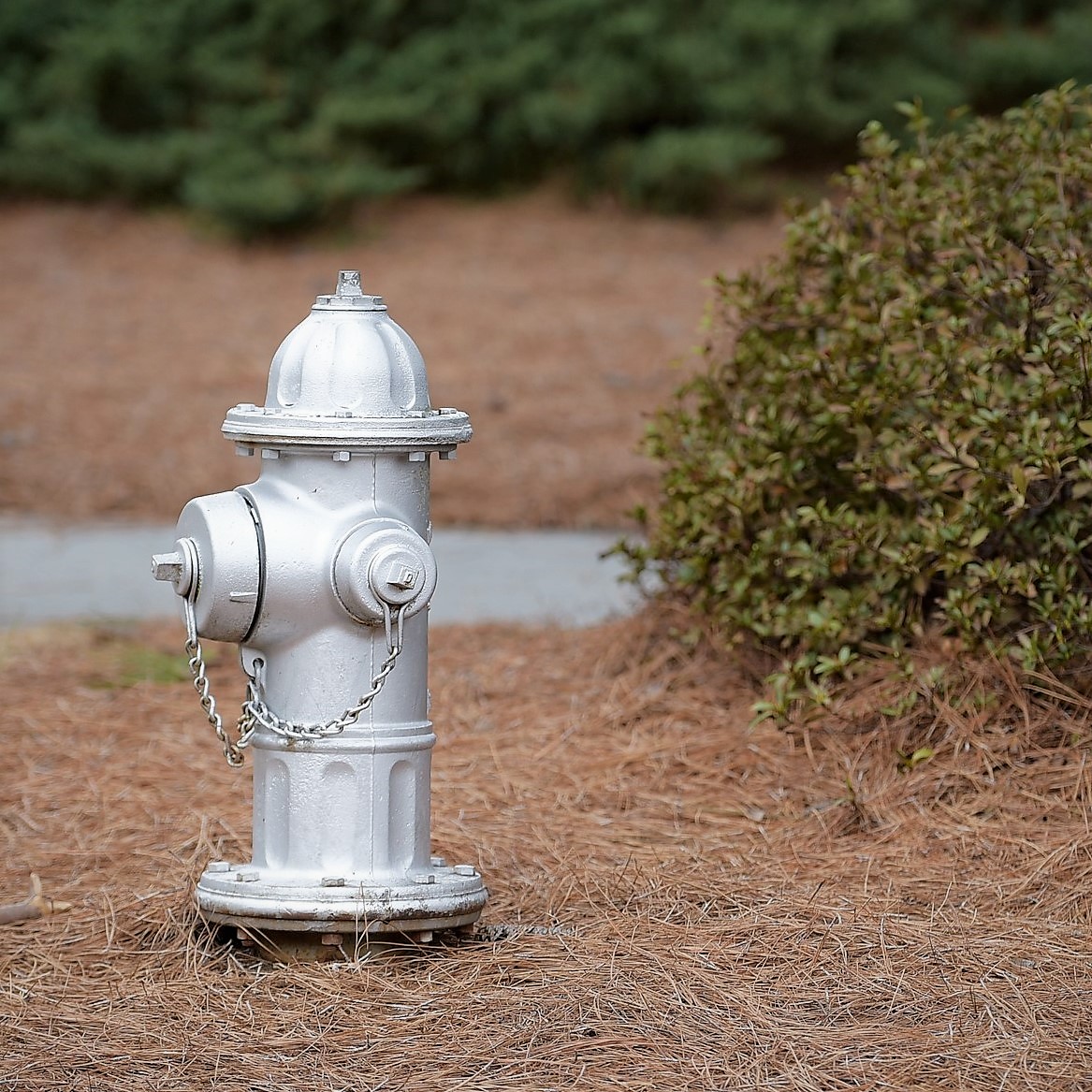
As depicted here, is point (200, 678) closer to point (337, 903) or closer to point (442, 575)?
point (337, 903)

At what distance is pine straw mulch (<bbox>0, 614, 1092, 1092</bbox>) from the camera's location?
2.33 meters

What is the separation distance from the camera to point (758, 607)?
385cm

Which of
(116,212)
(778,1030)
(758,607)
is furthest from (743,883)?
(116,212)

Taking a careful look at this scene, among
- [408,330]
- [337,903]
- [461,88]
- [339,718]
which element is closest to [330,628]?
[339,718]

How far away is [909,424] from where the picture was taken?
11.6ft

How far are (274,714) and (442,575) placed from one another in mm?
3248

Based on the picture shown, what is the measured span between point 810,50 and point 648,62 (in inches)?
46.0

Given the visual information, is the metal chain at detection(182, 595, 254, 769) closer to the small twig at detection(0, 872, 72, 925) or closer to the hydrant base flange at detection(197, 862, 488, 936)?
the hydrant base flange at detection(197, 862, 488, 936)

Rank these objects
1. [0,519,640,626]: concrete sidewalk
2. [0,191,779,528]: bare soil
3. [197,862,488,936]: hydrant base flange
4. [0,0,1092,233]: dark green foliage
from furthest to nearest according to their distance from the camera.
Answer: [0,0,1092,233]: dark green foliage < [0,191,779,528]: bare soil < [0,519,640,626]: concrete sidewalk < [197,862,488,936]: hydrant base flange

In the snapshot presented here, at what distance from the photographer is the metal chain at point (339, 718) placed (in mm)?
2627

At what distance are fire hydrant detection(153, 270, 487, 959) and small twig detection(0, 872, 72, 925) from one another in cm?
42

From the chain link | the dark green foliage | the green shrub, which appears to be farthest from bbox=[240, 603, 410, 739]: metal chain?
the dark green foliage

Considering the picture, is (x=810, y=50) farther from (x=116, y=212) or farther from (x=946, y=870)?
(x=946, y=870)

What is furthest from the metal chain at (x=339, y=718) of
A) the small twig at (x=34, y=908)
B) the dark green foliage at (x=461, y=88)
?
the dark green foliage at (x=461, y=88)
